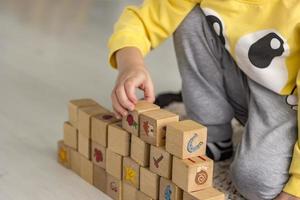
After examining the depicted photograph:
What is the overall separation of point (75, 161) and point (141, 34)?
0.24 m

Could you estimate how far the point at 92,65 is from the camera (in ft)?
5.27

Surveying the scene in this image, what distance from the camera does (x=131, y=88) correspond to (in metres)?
0.88

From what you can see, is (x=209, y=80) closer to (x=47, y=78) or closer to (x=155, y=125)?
(x=155, y=125)

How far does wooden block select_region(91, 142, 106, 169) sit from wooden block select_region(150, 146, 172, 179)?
0.12 metres

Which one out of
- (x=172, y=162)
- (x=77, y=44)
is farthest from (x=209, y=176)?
(x=77, y=44)

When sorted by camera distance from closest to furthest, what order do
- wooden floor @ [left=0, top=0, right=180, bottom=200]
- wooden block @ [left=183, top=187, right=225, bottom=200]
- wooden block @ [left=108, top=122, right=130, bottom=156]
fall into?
wooden block @ [left=183, top=187, right=225, bottom=200] < wooden block @ [left=108, top=122, right=130, bottom=156] < wooden floor @ [left=0, top=0, right=180, bottom=200]

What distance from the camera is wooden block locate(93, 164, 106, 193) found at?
3.17 ft

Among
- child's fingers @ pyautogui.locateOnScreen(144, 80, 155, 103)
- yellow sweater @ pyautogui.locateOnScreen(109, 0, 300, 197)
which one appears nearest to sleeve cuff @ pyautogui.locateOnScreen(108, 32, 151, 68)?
yellow sweater @ pyautogui.locateOnScreen(109, 0, 300, 197)

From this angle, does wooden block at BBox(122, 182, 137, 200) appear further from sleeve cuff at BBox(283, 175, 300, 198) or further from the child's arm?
sleeve cuff at BBox(283, 175, 300, 198)

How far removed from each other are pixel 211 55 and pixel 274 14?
0.16 meters

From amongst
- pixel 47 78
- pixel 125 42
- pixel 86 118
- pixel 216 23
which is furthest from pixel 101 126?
pixel 47 78

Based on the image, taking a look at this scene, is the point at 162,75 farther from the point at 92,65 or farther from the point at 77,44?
the point at 77,44

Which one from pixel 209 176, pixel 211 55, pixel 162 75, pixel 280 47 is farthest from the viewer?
pixel 162 75

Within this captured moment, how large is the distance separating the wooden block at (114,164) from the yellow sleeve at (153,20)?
17 cm
